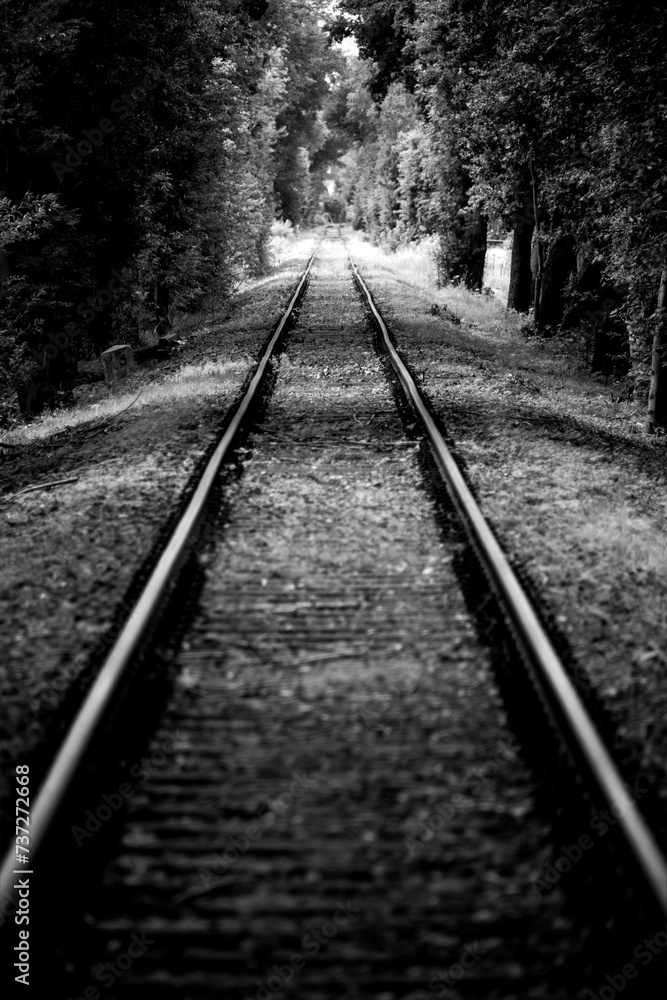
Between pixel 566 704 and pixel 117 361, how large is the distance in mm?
11309

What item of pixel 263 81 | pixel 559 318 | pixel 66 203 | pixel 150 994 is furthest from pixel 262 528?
pixel 263 81

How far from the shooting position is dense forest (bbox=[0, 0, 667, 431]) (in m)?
9.03

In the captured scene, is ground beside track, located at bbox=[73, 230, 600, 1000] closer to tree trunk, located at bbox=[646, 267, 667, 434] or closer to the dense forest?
tree trunk, located at bbox=[646, 267, 667, 434]

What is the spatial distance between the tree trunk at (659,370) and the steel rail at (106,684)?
5670 mm

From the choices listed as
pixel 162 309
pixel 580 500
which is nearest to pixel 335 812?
pixel 580 500

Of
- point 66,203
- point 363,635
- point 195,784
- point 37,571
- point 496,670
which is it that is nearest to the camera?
point 195,784

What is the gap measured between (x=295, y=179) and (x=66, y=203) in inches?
1630

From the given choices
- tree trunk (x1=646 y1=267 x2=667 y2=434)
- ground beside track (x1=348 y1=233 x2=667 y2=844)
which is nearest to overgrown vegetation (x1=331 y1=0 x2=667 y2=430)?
tree trunk (x1=646 y1=267 x2=667 y2=434)

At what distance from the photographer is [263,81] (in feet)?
97.9

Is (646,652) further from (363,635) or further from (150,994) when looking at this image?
(150,994)

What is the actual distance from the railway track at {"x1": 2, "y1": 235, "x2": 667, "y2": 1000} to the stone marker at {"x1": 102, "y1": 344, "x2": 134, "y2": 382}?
8701 millimetres

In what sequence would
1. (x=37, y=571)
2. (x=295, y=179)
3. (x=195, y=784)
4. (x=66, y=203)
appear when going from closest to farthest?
(x=195, y=784) < (x=37, y=571) < (x=66, y=203) < (x=295, y=179)

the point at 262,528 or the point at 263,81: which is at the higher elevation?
the point at 263,81

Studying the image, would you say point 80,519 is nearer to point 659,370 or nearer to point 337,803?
point 337,803
